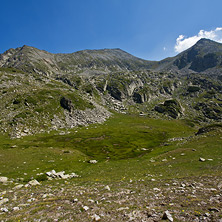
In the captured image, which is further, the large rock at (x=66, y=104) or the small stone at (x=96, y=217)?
the large rock at (x=66, y=104)

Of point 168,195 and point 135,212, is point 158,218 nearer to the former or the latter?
point 135,212

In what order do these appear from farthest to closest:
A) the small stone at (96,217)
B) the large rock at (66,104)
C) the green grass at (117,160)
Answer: the large rock at (66,104), the green grass at (117,160), the small stone at (96,217)

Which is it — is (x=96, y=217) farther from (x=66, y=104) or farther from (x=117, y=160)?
(x=66, y=104)

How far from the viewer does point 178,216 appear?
29.7 feet

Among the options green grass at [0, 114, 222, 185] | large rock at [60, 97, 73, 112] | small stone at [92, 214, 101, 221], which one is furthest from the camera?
large rock at [60, 97, 73, 112]

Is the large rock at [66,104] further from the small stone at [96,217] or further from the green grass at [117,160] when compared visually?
the small stone at [96,217]

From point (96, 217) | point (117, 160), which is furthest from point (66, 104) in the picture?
point (96, 217)

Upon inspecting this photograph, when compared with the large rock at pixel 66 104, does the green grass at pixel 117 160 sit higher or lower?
lower

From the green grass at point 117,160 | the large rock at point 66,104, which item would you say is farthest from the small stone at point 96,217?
the large rock at point 66,104

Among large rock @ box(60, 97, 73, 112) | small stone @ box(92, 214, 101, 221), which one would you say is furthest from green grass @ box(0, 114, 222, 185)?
large rock @ box(60, 97, 73, 112)

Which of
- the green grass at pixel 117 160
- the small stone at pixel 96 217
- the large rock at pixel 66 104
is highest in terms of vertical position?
the large rock at pixel 66 104

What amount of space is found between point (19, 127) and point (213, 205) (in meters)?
113

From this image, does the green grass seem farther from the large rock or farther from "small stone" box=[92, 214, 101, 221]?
the large rock

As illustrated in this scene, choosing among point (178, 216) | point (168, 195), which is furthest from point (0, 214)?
point (168, 195)
